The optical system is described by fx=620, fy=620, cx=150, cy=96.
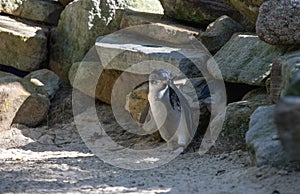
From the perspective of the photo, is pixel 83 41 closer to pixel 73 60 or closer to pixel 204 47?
pixel 73 60

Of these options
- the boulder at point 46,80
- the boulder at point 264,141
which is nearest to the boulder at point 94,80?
the boulder at point 46,80

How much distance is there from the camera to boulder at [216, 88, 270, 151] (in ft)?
17.0

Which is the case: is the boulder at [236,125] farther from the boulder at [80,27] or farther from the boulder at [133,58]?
the boulder at [80,27]

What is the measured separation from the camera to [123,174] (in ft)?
16.0

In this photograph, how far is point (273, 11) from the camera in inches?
212

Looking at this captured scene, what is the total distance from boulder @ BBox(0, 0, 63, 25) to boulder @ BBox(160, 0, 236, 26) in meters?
1.76

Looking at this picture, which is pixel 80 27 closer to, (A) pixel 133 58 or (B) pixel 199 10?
(A) pixel 133 58

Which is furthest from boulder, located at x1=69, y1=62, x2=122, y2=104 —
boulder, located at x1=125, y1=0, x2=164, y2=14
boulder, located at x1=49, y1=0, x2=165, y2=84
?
boulder, located at x1=125, y1=0, x2=164, y2=14

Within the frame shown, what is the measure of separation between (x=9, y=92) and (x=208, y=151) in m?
2.56

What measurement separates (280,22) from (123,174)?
74.3 inches

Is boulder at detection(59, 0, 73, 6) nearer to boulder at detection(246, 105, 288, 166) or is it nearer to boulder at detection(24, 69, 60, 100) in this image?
boulder at detection(24, 69, 60, 100)

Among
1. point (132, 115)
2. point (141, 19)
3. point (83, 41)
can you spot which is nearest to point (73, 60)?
point (83, 41)

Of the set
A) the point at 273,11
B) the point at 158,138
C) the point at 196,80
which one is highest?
the point at 273,11

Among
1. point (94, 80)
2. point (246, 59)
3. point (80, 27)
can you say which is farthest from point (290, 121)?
point (80, 27)
